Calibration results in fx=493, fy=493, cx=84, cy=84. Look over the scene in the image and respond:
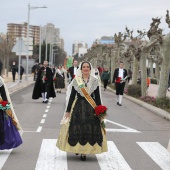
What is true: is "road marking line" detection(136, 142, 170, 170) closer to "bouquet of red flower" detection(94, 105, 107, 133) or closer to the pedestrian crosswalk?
the pedestrian crosswalk

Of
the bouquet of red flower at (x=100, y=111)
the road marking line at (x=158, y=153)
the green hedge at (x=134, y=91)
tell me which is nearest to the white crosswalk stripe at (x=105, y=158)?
the road marking line at (x=158, y=153)

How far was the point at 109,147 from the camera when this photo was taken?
33.3 feet

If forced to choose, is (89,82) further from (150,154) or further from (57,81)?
(57,81)

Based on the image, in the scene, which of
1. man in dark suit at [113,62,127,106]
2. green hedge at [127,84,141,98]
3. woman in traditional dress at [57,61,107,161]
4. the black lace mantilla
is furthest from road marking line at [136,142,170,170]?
green hedge at [127,84,141,98]

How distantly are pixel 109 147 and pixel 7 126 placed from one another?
2292 mm

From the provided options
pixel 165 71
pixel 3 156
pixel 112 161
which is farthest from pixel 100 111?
pixel 165 71

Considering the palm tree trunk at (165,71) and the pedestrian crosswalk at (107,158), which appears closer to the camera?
the pedestrian crosswalk at (107,158)

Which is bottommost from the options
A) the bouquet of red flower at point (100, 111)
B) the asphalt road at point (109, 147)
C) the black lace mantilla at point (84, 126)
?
the asphalt road at point (109, 147)

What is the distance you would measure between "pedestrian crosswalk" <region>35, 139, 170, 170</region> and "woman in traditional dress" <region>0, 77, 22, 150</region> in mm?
561

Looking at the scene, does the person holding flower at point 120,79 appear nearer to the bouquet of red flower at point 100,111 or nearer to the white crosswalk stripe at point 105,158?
the white crosswalk stripe at point 105,158

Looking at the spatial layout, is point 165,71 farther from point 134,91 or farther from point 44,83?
point 134,91

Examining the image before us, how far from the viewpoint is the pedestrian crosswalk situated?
8.07 meters

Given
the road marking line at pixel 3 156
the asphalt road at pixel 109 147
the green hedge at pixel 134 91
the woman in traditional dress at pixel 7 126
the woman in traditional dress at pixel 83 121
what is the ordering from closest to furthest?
1. the asphalt road at pixel 109 147
2. the road marking line at pixel 3 156
3. the woman in traditional dress at pixel 83 121
4. the woman in traditional dress at pixel 7 126
5. the green hedge at pixel 134 91

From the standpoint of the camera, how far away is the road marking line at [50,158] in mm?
7996
